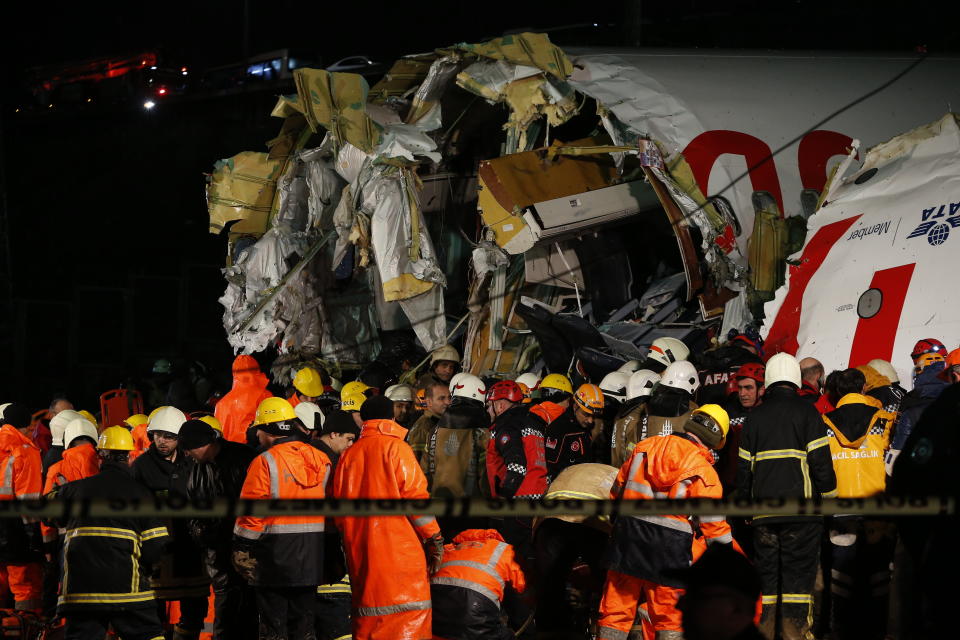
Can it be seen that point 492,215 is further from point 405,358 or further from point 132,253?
point 132,253

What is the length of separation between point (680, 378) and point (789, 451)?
1.67 metres

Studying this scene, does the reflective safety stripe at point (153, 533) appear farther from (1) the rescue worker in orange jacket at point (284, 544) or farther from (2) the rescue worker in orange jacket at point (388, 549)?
(2) the rescue worker in orange jacket at point (388, 549)

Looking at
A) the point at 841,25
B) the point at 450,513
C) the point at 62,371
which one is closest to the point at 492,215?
the point at 450,513

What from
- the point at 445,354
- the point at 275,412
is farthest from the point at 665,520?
the point at 445,354

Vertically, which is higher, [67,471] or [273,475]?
[67,471]

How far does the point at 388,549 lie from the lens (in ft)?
20.1

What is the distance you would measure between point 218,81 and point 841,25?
16658 millimetres

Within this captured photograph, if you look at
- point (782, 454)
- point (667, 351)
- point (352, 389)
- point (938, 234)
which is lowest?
point (782, 454)

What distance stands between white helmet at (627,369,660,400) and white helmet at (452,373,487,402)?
1.99 m

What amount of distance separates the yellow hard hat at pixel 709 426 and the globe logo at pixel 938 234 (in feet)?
13.0

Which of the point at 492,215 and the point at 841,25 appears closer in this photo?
the point at 492,215

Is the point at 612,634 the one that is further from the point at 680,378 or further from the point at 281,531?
the point at 680,378

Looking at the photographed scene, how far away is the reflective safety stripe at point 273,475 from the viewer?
6645 mm

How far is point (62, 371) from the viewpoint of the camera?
2555cm
